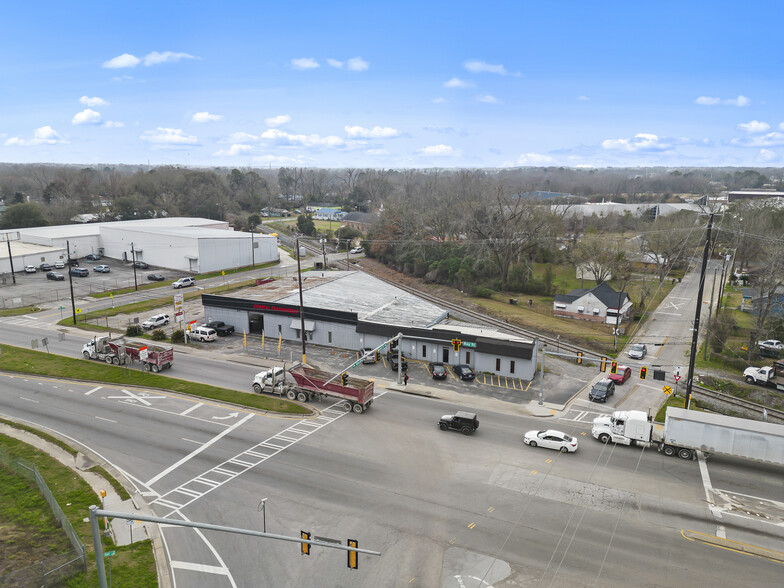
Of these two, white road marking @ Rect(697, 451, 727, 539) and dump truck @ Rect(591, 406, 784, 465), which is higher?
dump truck @ Rect(591, 406, 784, 465)

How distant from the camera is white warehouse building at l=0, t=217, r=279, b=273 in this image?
88.0 meters

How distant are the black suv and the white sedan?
3.31 meters

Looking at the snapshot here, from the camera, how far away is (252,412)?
33938 mm

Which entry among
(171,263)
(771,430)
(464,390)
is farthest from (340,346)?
(171,263)

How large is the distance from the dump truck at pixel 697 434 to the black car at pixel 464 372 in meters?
11.9

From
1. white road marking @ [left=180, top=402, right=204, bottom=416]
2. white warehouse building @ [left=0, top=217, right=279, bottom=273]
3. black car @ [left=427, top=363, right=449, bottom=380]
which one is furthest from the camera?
white warehouse building @ [left=0, top=217, right=279, bottom=273]

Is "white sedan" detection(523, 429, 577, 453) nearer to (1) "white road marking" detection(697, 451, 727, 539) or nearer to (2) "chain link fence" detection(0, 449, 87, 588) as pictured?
(1) "white road marking" detection(697, 451, 727, 539)

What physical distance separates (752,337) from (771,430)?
1042 inches

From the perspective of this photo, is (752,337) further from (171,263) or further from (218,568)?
(171,263)

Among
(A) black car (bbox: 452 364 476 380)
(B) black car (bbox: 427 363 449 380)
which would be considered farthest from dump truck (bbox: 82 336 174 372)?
(A) black car (bbox: 452 364 476 380)

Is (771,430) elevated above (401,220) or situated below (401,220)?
below

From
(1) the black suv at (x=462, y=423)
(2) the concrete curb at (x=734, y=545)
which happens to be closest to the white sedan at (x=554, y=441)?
(1) the black suv at (x=462, y=423)

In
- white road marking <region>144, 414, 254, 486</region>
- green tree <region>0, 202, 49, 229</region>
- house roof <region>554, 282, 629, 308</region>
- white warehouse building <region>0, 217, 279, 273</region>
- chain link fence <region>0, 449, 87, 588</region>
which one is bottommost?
white road marking <region>144, 414, 254, 486</region>

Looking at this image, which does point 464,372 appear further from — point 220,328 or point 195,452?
point 220,328
